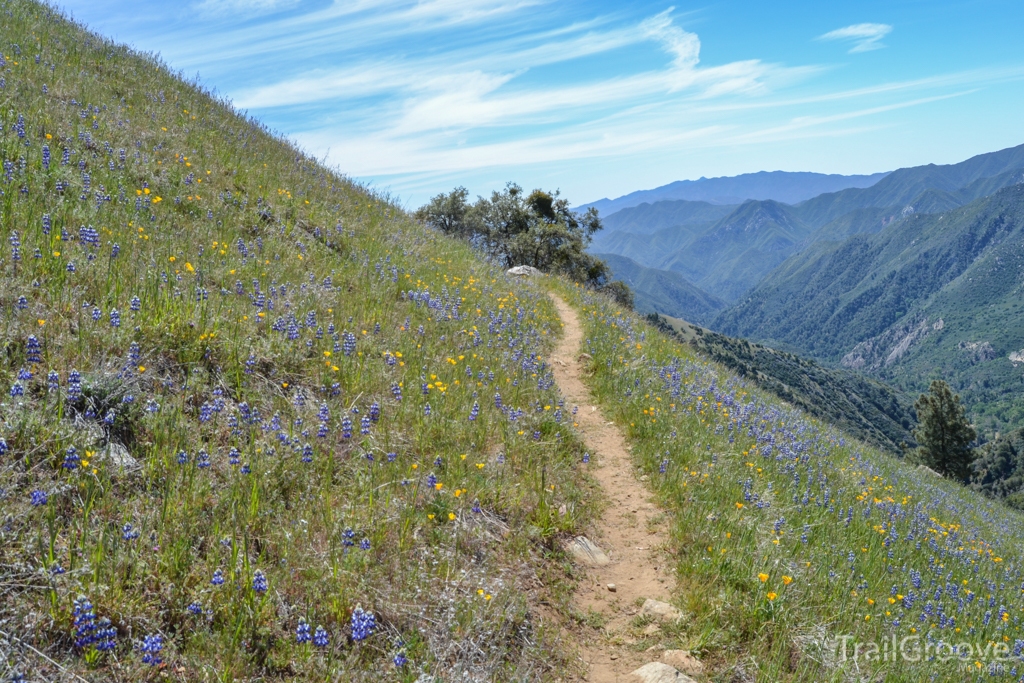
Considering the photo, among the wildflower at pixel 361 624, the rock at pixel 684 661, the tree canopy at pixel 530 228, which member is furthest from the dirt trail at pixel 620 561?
the tree canopy at pixel 530 228

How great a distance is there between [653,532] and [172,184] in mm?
8396

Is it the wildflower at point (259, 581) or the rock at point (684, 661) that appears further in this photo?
the rock at point (684, 661)

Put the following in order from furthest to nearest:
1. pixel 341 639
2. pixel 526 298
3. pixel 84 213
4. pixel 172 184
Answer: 1. pixel 526 298
2. pixel 172 184
3. pixel 84 213
4. pixel 341 639

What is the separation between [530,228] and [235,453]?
119 feet

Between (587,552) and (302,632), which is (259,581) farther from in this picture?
(587,552)

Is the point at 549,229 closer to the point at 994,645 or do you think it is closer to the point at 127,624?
the point at 994,645

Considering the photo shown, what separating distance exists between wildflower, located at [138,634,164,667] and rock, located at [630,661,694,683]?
114 inches

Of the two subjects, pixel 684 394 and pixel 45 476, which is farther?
pixel 684 394

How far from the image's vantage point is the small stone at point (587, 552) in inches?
201

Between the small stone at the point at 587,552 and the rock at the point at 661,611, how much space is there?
596 mm

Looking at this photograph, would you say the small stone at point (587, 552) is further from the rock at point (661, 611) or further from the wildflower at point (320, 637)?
the wildflower at point (320, 637)

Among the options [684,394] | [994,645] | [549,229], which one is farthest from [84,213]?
[549,229]

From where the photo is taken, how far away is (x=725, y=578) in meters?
4.66

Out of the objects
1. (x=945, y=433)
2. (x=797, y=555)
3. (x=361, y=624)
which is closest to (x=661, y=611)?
(x=797, y=555)
